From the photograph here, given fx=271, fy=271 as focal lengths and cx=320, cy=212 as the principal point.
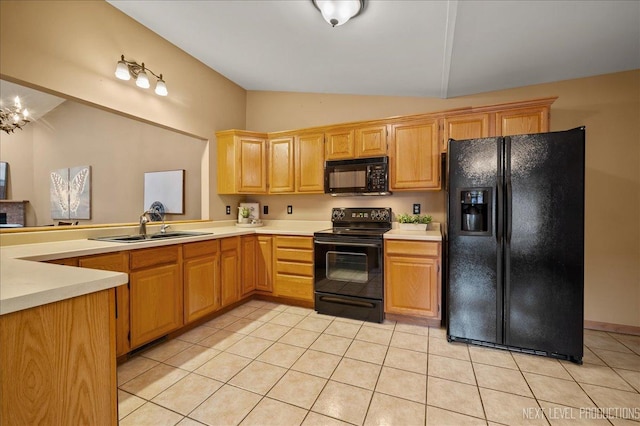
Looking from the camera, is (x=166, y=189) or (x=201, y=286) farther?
(x=166, y=189)

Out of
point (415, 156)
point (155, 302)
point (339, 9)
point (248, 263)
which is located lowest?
point (155, 302)

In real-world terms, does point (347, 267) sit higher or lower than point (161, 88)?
lower

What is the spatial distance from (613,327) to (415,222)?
6.56ft

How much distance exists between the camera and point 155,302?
2.14m

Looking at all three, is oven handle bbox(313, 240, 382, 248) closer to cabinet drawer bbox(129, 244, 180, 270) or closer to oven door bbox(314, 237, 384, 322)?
oven door bbox(314, 237, 384, 322)

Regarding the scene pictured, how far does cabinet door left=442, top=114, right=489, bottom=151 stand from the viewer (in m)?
2.62

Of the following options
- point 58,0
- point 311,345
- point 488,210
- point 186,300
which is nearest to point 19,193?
point 58,0

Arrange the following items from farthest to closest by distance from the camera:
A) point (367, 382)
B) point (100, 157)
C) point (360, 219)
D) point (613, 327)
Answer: point (100, 157) < point (360, 219) < point (613, 327) < point (367, 382)

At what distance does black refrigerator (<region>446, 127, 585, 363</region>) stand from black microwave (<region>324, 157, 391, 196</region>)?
783mm

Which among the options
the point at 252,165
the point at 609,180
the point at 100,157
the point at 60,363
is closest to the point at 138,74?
the point at 252,165

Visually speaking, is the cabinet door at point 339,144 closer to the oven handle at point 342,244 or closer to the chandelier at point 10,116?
the oven handle at point 342,244

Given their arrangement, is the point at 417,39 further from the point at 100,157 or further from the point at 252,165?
the point at 100,157

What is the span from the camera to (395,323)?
2.71 meters

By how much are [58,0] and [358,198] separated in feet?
10.2
